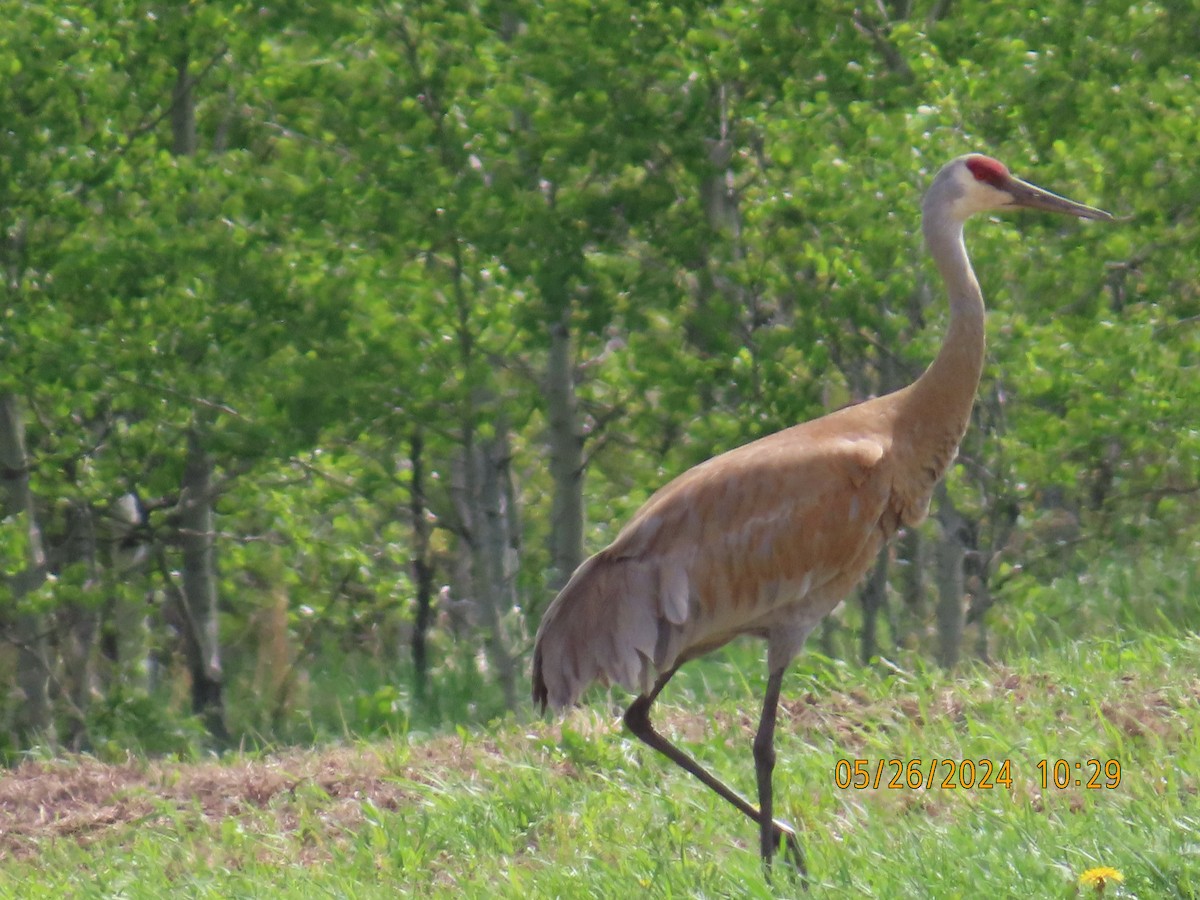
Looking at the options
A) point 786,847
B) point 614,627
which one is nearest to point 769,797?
point 786,847

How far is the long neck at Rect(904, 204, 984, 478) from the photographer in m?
5.51

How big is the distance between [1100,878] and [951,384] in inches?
81.2

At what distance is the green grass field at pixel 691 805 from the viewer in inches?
169

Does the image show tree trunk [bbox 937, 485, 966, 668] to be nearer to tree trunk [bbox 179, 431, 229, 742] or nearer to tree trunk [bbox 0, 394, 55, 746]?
tree trunk [bbox 179, 431, 229, 742]

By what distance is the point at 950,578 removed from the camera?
905 cm

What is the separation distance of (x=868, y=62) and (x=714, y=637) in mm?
5039

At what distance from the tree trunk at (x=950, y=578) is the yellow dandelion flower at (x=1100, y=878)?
5.10 metres

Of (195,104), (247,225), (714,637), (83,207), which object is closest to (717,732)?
(714,637)

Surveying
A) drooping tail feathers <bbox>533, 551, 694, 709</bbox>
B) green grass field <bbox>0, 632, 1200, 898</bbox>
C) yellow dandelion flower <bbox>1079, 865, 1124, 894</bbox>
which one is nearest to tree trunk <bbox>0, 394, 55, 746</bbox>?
green grass field <bbox>0, 632, 1200, 898</bbox>

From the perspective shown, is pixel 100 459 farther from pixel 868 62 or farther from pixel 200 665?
pixel 868 62

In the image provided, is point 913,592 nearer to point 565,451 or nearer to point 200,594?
point 565,451

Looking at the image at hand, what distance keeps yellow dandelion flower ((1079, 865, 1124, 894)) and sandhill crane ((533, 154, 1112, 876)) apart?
1417 mm

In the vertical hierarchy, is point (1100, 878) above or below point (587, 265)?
below

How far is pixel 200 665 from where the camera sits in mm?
11570
